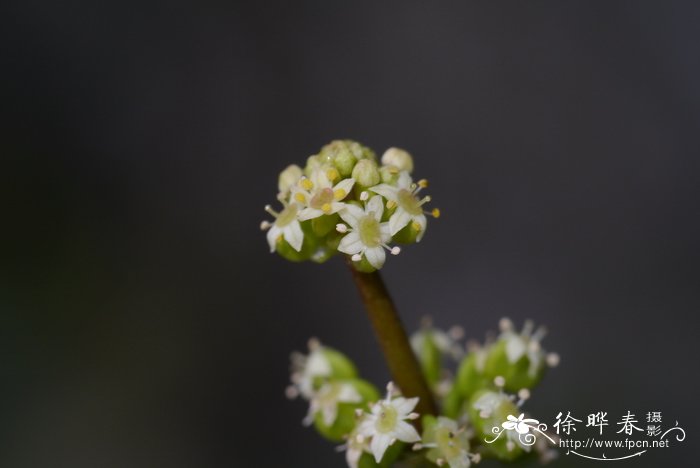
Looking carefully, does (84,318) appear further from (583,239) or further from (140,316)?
(583,239)

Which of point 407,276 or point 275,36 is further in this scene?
point 275,36

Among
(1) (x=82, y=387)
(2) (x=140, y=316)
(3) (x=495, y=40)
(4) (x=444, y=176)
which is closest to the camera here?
(1) (x=82, y=387)

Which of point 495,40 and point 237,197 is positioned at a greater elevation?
point 495,40

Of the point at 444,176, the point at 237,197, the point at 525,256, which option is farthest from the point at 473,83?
the point at 237,197

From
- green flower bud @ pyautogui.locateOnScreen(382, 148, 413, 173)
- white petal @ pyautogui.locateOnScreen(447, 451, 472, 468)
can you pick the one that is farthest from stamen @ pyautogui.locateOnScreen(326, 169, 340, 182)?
white petal @ pyautogui.locateOnScreen(447, 451, 472, 468)

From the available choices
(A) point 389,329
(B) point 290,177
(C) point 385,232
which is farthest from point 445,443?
(B) point 290,177

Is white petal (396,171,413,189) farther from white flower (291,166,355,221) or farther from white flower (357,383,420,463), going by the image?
white flower (357,383,420,463)

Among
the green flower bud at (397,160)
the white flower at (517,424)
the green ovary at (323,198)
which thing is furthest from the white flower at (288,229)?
the white flower at (517,424)
